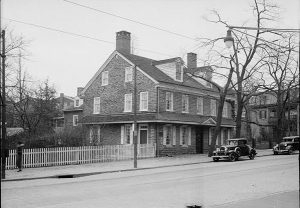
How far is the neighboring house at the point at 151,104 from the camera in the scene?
3205cm

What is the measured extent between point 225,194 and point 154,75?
74.6 feet

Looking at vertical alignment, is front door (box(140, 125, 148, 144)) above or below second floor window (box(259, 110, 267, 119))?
below

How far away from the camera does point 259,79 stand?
3631 cm

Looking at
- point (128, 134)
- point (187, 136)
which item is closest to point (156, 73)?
point (128, 134)

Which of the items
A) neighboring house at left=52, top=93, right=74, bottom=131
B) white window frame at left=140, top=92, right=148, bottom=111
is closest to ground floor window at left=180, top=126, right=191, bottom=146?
white window frame at left=140, top=92, right=148, bottom=111

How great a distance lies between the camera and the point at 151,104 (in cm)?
3231

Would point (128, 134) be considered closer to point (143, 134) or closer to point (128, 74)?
point (143, 134)

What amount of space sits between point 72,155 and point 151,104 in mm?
9901

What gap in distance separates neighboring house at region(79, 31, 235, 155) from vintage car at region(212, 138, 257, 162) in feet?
17.9

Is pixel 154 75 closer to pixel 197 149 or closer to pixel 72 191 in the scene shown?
pixel 197 149

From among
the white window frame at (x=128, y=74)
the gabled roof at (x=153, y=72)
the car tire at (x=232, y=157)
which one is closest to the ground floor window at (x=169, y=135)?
the gabled roof at (x=153, y=72)

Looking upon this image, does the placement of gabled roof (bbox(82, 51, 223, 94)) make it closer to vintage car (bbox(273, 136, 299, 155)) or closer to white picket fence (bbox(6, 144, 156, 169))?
white picket fence (bbox(6, 144, 156, 169))

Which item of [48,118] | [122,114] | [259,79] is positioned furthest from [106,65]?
[259,79]

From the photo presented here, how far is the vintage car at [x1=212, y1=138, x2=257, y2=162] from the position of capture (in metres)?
26.9
